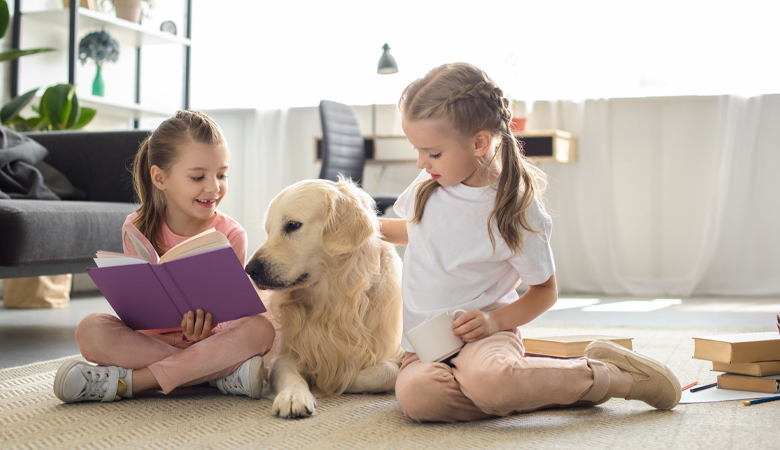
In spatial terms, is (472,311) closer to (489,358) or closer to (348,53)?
(489,358)

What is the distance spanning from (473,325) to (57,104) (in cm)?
275

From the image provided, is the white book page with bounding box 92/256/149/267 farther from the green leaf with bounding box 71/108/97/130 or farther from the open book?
the green leaf with bounding box 71/108/97/130

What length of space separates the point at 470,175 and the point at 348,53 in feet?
11.5

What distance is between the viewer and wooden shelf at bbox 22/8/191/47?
11.9 feet

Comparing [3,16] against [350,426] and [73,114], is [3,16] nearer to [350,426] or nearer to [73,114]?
[73,114]

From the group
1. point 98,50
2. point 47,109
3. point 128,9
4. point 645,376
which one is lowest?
point 645,376

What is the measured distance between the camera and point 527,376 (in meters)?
1.13

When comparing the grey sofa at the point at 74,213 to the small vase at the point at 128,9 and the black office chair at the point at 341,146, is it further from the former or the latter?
the small vase at the point at 128,9

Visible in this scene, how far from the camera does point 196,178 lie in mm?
1565

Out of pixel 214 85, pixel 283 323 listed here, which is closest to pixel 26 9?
pixel 214 85

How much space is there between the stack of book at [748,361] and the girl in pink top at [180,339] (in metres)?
0.98

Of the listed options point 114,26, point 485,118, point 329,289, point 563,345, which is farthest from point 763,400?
point 114,26

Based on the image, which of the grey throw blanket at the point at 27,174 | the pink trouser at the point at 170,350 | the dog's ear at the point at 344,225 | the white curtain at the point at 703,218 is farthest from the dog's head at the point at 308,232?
the white curtain at the point at 703,218

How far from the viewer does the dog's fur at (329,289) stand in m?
1.43
